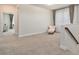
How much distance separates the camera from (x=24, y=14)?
2023 mm

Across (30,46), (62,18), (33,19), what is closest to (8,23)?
(33,19)

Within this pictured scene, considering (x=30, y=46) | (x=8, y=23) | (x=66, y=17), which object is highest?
(x=66, y=17)

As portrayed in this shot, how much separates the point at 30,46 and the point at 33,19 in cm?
49

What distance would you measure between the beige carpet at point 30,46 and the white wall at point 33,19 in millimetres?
129

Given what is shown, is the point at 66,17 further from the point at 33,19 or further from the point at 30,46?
the point at 30,46

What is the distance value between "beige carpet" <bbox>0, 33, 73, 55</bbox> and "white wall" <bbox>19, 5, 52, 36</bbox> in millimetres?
129

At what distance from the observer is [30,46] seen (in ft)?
6.60

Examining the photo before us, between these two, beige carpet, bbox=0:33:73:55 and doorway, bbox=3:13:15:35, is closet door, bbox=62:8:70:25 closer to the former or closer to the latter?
beige carpet, bbox=0:33:73:55

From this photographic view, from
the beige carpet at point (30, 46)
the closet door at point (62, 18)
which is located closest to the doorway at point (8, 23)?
the beige carpet at point (30, 46)

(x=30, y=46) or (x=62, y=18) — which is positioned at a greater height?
(x=62, y=18)
